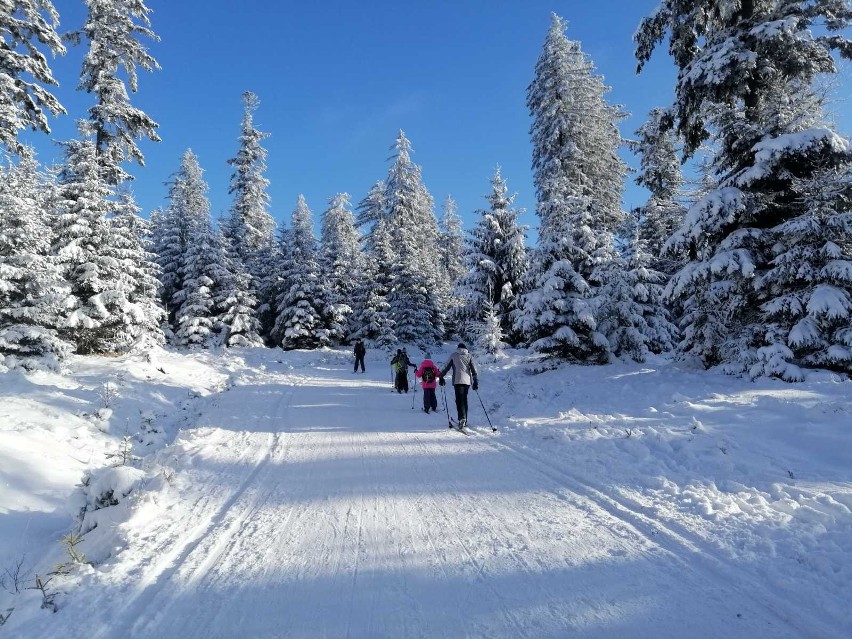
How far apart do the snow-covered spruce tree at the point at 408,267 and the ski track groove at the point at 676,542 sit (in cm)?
2694

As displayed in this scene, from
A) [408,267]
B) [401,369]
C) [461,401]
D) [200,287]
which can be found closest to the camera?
[461,401]

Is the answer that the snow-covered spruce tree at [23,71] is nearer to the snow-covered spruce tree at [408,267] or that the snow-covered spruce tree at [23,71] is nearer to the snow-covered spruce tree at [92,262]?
the snow-covered spruce tree at [92,262]

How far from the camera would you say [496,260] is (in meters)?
25.5

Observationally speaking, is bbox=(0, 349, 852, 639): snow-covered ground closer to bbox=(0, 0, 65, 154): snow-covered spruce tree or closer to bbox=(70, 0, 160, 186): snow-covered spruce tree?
bbox=(0, 0, 65, 154): snow-covered spruce tree

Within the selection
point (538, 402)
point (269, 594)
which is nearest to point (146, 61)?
point (538, 402)

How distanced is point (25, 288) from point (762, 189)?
65.4 feet

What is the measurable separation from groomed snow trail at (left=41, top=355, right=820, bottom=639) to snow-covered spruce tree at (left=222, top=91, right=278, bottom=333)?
102ft

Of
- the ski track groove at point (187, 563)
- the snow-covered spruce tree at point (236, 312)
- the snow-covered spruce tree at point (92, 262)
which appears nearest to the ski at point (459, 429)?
the ski track groove at point (187, 563)

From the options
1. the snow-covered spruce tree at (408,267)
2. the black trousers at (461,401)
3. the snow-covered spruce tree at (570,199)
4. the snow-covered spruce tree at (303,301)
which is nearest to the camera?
the black trousers at (461,401)

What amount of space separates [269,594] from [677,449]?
240 inches

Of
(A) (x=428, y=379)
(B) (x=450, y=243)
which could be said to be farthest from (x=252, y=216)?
(A) (x=428, y=379)

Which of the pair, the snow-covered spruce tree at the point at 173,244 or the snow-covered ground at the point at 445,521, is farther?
the snow-covered spruce tree at the point at 173,244

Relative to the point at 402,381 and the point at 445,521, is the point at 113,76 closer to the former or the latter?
the point at 402,381

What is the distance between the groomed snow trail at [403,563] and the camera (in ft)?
9.92
